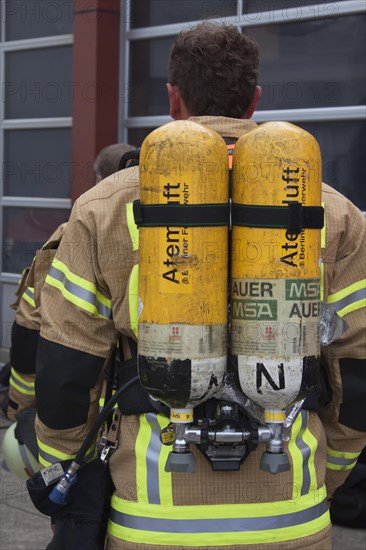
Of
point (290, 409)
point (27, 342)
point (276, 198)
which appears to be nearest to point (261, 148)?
point (276, 198)

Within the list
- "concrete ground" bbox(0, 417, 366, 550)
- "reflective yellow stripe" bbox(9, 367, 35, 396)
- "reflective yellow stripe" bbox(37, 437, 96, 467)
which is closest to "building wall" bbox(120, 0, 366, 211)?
"concrete ground" bbox(0, 417, 366, 550)

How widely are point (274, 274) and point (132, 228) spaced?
42 cm

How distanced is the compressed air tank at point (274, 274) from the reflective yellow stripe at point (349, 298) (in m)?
0.35

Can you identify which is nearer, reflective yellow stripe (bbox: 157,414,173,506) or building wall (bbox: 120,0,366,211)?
reflective yellow stripe (bbox: 157,414,173,506)

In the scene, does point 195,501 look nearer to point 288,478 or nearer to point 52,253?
point 288,478

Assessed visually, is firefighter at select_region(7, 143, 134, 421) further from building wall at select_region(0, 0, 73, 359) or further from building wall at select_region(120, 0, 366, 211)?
building wall at select_region(0, 0, 73, 359)

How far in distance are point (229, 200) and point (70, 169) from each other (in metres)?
6.03

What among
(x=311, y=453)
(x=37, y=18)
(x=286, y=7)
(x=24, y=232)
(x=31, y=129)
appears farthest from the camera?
(x=24, y=232)

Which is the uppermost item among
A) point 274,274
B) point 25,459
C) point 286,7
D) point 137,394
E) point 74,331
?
point 286,7

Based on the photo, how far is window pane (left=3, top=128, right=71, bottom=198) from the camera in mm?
8062

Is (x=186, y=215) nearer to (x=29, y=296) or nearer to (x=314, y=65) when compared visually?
(x=29, y=296)

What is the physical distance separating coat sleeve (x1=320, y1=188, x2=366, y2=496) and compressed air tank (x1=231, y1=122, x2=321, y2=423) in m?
0.32

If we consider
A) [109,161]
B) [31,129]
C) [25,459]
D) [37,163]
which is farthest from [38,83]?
[25,459]

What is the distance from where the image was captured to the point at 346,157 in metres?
5.94
